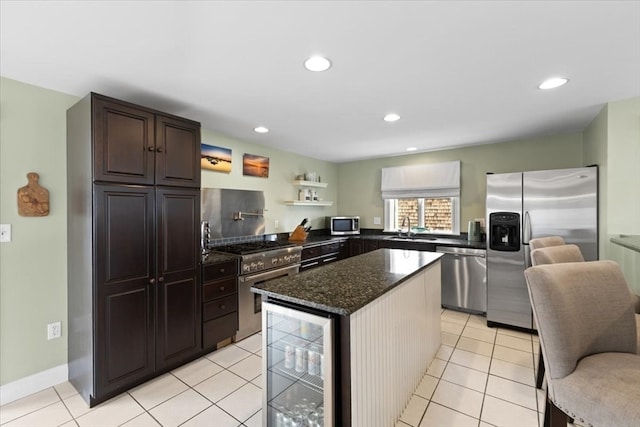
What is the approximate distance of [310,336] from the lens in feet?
4.84

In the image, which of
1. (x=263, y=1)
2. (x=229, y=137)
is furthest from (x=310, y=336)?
(x=229, y=137)

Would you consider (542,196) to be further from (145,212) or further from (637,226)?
(145,212)

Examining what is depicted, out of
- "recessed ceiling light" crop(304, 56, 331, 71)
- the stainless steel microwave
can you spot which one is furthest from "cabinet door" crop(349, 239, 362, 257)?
"recessed ceiling light" crop(304, 56, 331, 71)

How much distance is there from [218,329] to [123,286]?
3.23 ft

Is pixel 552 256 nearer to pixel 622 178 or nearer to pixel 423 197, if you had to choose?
pixel 622 178

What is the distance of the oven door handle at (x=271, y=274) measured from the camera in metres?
2.98

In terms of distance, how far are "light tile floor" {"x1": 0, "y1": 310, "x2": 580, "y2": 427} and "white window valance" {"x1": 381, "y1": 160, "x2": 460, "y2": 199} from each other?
2.39m

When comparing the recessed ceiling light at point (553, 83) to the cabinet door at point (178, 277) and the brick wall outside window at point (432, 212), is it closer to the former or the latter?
the brick wall outside window at point (432, 212)

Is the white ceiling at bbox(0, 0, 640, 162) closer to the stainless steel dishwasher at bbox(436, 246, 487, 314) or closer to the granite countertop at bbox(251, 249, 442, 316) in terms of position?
the granite countertop at bbox(251, 249, 442, 316)

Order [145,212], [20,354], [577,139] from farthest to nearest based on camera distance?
[577,139], [145,212], [20,354]

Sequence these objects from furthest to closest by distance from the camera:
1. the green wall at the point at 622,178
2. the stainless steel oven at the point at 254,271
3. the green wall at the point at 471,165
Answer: the green wall at the point at 471,165 → the stainless steel oven at the point at 254,271 → the green wall at the point at 622,178

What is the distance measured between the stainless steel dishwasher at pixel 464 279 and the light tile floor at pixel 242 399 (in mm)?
892

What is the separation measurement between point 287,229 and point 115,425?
3.03 meters

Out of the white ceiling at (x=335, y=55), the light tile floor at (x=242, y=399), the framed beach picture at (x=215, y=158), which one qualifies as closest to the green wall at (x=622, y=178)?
the white ceiling at (x=335, y=55)
